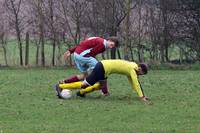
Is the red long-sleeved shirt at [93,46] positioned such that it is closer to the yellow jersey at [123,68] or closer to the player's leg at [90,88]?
the yellow jersey at [123,68]

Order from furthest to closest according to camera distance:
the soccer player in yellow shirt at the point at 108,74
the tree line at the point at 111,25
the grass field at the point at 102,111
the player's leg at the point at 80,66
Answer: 1. the tree line at the point at 111,25
2. the player's leg at the point at 80,66
3. the soccer player in yellow shirt at the point at 108,74
4. the grass field at the point at 102,111

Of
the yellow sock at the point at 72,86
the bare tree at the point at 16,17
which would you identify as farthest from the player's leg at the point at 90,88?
the bare tree at the point at 16,17

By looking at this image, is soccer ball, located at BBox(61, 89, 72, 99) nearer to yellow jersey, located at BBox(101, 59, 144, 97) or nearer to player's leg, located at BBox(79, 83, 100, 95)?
player's leg, located at BBox(79, 83, 100, 95)

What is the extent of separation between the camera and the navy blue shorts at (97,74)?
1322 centimetres

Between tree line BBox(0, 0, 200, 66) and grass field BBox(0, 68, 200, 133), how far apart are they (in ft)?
32.8

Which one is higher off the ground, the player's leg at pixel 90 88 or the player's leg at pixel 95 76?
the player's leg at pixel 95 76

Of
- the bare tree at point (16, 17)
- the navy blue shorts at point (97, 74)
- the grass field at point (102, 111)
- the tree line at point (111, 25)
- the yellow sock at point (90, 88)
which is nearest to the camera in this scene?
the grass field at point (102, 111)

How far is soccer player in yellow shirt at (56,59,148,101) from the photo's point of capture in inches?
509

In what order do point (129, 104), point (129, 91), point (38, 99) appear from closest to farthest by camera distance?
1. point (129, 104)
2. point (38, 99)
3. point (129, 91)

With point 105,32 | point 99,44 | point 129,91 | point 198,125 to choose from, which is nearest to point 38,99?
point 99,44

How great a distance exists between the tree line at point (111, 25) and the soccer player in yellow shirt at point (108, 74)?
12.6 m

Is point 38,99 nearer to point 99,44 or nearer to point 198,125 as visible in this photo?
point 99,44

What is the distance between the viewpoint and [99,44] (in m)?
13.6

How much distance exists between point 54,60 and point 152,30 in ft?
14.5
